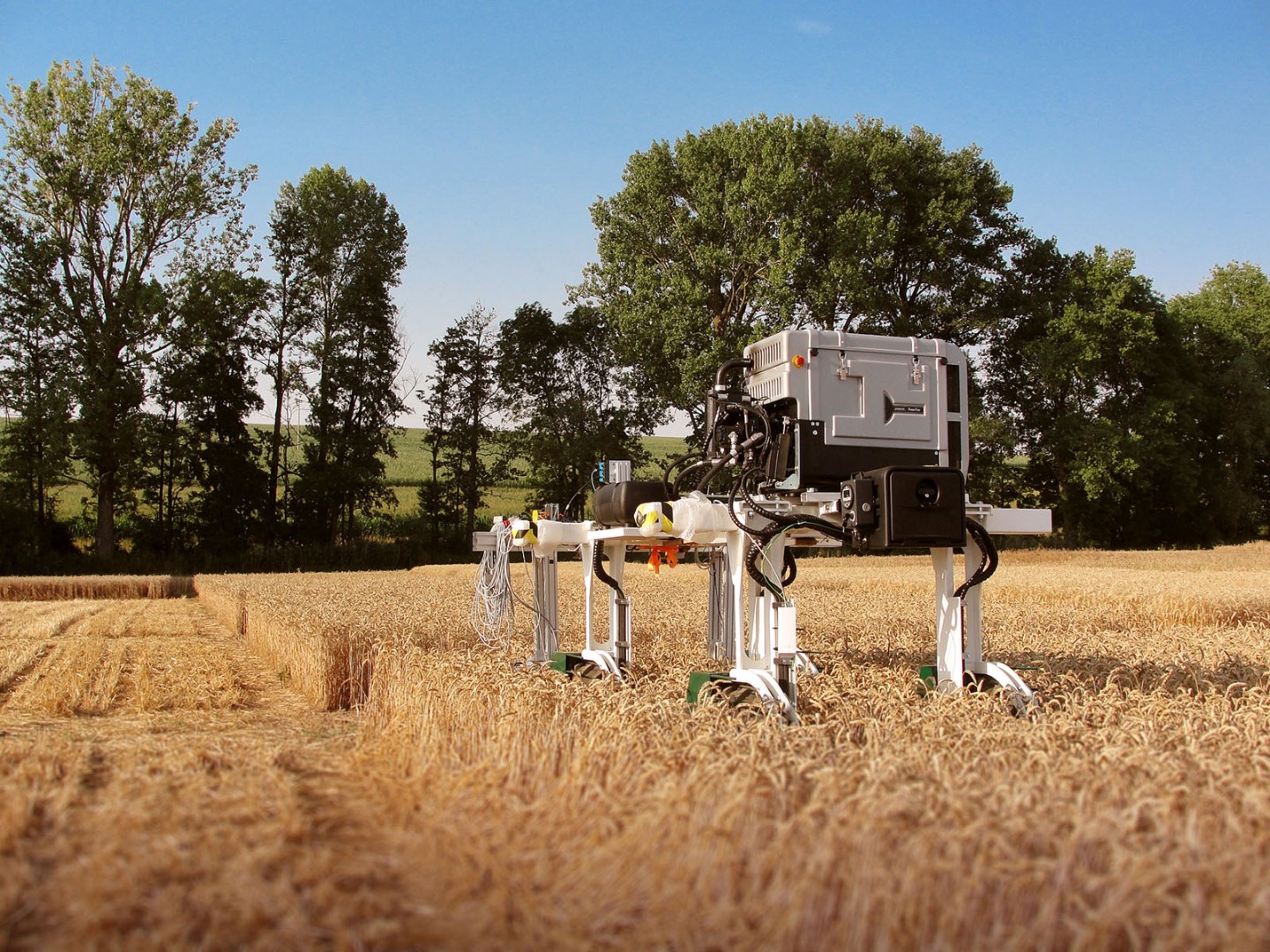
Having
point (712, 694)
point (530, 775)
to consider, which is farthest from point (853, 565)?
point (530, 775)

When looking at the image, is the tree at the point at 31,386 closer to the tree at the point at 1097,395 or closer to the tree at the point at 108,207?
the tree at the point at 108,207

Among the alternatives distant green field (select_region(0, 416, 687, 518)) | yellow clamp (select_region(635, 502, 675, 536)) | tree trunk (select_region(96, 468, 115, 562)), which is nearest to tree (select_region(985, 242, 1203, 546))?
distant green field (select_region(0, 416, 687, 518))

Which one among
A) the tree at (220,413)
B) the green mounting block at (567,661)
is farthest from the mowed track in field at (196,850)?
the tree at (220,413)

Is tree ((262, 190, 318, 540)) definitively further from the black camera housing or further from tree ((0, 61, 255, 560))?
the black camera housing

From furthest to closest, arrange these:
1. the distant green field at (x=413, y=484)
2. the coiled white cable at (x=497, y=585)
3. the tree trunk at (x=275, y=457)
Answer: the distant green field at (x=413, y=484)
the tree trunk at (x=275, y=457)
the coiled white cable at (x=497, y=585)

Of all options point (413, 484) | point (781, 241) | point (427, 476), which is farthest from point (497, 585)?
point (427, 476)

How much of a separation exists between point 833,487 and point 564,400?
1501 inches

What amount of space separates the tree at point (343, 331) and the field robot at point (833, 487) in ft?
111

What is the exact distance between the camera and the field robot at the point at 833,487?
538cm

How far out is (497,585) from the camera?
803 cm

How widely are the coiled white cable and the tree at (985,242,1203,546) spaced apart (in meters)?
32.1

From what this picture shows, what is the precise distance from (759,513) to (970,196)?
34.4 metres

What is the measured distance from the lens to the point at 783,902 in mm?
2352

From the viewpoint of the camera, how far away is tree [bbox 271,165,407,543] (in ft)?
128
